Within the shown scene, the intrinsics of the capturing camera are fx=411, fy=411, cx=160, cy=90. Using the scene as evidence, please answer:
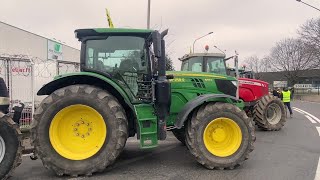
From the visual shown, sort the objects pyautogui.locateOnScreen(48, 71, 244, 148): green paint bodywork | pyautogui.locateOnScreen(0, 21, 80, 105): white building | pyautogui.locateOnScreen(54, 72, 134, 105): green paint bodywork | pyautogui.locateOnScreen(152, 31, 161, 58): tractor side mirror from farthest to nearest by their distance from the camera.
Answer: pyautogui.locateOnScreen(0, 21, 80, 105): white building → pyautogui.locateOnScreen(48, 71, 244, 148): green paint bodywork → pyautogui.locateOnScreen(54, 72, 134, 105): green paint bodywork → pyautogui.locateOnScreen(152, 31, 161, 58): tractor side mirror

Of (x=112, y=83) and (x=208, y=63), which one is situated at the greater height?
(x=208, y=63)

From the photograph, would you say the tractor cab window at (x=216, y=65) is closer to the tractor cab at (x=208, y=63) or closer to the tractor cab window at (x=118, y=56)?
the tractor cab at (x=208, y=63)

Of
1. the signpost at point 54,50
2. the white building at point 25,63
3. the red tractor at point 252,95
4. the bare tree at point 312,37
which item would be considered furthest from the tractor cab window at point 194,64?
the bare tree at point 312,37

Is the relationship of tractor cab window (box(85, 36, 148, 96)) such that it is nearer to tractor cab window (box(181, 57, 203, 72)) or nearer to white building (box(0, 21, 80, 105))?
white building (box(0, 21, 80, 105))

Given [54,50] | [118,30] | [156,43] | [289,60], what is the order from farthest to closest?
[289,60] < [54,50] < [118,30] < [156,43]

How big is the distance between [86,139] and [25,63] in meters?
7.48

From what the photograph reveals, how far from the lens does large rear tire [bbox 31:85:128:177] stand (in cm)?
696

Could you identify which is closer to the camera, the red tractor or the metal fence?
the metal fence

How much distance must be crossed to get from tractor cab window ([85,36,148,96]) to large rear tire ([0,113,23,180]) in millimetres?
1773

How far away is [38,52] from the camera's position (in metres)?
26.3

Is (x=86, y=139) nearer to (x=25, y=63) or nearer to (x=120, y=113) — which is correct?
(x=120, y=113)

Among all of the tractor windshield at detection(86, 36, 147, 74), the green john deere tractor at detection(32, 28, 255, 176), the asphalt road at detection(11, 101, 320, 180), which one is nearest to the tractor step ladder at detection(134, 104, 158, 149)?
the green john deere tractor at detection(32, 28, 255, 176)

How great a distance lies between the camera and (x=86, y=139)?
727 centimetres

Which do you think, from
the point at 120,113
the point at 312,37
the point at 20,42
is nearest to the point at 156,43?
the point at 120,113
